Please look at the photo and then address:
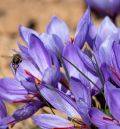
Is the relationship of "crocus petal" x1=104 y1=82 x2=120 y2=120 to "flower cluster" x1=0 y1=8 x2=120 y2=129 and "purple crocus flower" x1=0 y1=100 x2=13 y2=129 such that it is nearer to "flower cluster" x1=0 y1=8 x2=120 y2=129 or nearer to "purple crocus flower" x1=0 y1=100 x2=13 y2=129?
"flower cluster" x1=0 y1=8 x2=120 y2=129

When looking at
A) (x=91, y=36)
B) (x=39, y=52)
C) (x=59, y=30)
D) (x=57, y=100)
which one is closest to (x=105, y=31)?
(x=91, y=36)

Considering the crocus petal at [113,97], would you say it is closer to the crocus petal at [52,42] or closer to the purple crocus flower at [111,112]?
the purple crocus flower at [111,112]

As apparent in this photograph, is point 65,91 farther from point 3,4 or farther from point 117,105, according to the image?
point 3,4

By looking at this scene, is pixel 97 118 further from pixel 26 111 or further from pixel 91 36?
pixel 91 36

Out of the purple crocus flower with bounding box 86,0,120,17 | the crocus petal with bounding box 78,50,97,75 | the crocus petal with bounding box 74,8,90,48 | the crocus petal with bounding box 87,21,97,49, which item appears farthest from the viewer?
the purple crocus flower with bounding box 86,0,120,17

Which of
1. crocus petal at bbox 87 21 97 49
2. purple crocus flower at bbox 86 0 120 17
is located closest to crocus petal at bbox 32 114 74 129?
crocus petal at bbox 87 21 97 49

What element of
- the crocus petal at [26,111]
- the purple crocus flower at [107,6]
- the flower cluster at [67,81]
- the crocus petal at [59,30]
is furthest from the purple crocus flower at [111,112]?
the purple crocus flower at [107,6]
